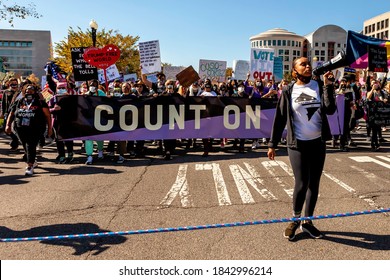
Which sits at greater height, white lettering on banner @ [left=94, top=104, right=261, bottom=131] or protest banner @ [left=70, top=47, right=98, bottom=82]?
protest banner @ [left=70, top=47, right=98, bottom=82]

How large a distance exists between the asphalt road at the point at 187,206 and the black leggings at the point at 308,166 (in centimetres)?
51

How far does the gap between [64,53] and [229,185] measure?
127 feet

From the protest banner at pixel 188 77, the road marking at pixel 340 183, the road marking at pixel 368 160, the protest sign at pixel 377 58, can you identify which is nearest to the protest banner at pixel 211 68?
the protest banner at pixel 188 77

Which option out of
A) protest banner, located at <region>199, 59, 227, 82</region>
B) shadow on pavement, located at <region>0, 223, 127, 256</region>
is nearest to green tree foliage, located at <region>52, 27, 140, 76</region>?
protest banner, located at <region>199, 59, 227, 82</region>

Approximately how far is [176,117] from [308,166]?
6.09 metres

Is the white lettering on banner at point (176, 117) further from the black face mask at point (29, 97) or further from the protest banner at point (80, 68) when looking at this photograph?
the protest banner at point (80, 68)

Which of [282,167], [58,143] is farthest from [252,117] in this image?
[58,143]

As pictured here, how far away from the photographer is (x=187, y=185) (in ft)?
21.2

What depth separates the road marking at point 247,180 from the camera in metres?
5.60

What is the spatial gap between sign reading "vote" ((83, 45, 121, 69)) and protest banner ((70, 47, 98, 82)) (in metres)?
1.77

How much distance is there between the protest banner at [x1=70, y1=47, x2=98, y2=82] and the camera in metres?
13.2

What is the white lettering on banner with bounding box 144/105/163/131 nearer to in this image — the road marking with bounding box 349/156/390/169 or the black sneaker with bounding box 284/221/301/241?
the road marking with bounding box 349/156/390/169

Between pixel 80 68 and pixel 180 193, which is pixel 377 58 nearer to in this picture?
pixel 180 193
